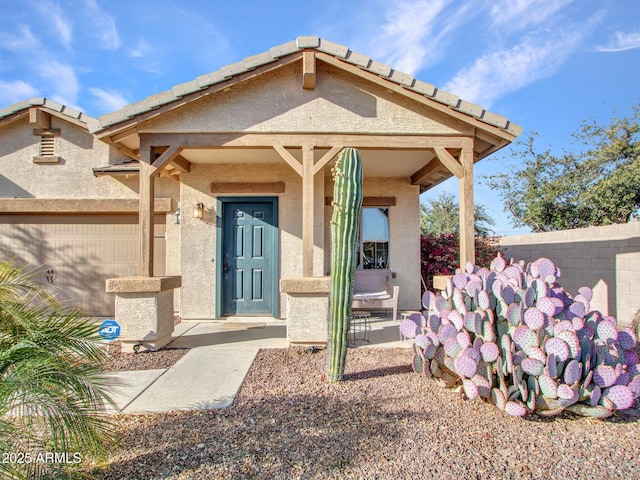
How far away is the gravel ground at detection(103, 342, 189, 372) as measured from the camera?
4.80 m

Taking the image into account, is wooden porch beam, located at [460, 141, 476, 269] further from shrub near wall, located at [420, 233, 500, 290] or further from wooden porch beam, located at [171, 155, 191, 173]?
wooden porch beam, located at [171, 155, 191, 173]

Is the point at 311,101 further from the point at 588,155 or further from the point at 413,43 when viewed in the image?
the point at 588,155

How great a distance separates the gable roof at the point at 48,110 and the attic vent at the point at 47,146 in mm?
519

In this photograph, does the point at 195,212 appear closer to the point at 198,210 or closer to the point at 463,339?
the point at 198,210

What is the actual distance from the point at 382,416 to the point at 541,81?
16490mm

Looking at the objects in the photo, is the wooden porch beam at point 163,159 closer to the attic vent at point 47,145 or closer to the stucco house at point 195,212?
the stucco house at point 195,212

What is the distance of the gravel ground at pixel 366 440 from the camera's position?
2500mm

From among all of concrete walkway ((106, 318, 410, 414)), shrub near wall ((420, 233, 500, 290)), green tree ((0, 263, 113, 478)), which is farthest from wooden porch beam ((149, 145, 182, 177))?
shrub near wall ((420, 233, 500, 290))

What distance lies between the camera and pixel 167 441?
2842 millimetres

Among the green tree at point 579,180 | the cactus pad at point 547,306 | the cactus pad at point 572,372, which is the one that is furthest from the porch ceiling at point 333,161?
the green tree at point 579,180

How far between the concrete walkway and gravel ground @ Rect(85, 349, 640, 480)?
270 mm

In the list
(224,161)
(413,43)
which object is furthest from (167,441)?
(413,43)

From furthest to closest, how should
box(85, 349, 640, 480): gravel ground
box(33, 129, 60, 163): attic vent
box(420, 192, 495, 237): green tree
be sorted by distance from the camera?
box(420, 192, 495, 237): green tree → box(33, 129, 60, 163): attic vent → box(85, 349, 640, 480): gravel ground

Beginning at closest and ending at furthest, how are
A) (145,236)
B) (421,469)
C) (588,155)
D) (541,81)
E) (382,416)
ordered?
1. (421,469)
2. (382,416)
3. (145,236)
4. (588,155)
5. (541,81)
